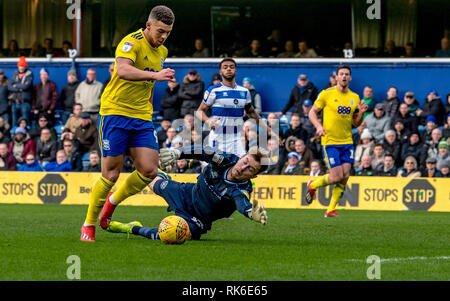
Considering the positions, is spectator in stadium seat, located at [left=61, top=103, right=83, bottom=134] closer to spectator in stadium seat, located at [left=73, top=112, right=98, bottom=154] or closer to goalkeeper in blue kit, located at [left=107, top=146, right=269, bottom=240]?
spectator in stadium seat, located at [left=73, top=112, right=98, bottom=154]

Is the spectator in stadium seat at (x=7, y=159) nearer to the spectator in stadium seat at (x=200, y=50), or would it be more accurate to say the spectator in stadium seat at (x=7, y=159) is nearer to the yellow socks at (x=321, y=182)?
the spectator in stadium seat at (x=200, y=50)

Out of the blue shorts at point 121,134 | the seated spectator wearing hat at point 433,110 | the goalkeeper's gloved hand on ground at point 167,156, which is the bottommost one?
the goalkeeper's gloved hand on ground at point 167,156

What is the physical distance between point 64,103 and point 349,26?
25.0 ft

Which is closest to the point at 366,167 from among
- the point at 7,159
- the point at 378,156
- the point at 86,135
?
the point at 378,156

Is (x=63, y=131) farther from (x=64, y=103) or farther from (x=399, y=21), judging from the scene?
(x=399, y=21)

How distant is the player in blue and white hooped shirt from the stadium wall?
29.8ft

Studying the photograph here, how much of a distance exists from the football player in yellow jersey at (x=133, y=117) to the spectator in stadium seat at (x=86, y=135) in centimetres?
1178

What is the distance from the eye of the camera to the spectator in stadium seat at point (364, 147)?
766 inches

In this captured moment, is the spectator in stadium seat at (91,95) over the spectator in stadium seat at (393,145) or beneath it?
over

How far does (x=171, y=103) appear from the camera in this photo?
71.5 ft

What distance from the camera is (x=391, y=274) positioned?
24.6ft

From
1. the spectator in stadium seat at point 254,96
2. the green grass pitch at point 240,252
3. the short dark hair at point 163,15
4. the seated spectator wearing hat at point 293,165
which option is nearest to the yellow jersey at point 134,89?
the short dark hair at point 163,15

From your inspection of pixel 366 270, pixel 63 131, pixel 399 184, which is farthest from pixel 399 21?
pixel 366 270

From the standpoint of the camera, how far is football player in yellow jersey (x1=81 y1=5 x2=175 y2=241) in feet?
31.5
